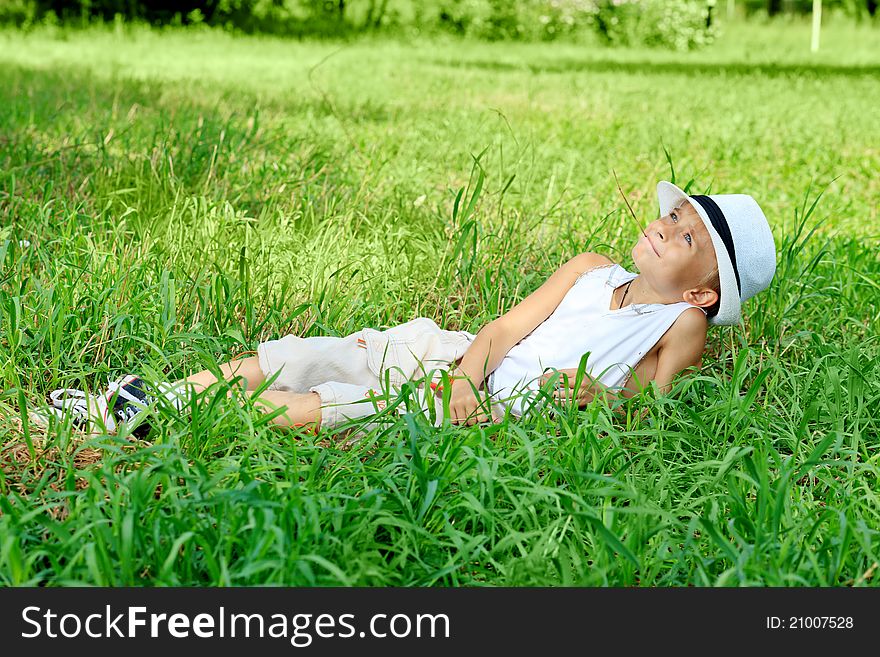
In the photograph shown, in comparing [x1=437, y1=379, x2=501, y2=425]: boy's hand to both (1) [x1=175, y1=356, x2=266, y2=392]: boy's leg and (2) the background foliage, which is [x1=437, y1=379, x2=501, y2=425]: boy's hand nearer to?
(1) [x1=175, y1=356, x2=266, y2=392]: boy's leg

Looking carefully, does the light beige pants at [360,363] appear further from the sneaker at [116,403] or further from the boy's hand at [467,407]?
the sneaker at [116,403]

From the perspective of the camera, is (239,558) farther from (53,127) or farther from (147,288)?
(53,127)

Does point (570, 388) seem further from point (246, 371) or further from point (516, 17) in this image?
point (516, 17)

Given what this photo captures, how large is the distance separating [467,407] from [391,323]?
0.78 m

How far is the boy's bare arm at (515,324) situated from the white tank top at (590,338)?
0.07ft

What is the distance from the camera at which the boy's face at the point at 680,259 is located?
2.85 meters

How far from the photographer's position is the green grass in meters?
2.09

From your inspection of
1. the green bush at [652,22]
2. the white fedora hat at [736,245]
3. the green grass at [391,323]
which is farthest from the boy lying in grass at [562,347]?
the green bush at [652,22]

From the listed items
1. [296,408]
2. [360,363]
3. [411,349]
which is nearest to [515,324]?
[411,349]

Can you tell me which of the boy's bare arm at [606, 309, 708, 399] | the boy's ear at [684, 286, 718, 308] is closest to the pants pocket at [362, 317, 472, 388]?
the boy's bare arm at [606, 309, 708, 399]

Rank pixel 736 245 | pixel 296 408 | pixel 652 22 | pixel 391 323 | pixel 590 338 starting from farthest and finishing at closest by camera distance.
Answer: pixel 652 22
pixel 391 323
pixel 590 338
pixel 736 245
pixel 296 408

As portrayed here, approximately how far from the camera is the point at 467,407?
2750 millimetres

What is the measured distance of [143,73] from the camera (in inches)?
388

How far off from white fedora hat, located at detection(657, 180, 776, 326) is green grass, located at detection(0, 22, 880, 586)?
212mm
